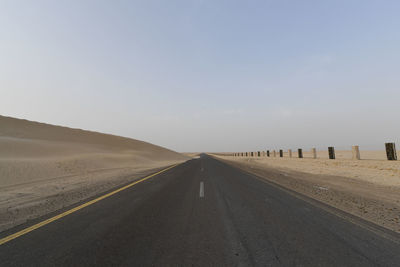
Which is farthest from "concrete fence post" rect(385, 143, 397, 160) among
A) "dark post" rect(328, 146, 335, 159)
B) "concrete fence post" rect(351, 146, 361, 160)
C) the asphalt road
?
the asphalt road

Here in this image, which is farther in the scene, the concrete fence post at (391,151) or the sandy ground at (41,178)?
the concrete fence post at (391,151)

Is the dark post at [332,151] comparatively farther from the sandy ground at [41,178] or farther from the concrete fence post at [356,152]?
the sandy ground at [41,178]

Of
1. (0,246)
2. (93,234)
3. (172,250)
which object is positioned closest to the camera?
(172,250)

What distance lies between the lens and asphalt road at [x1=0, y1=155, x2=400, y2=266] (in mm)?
2438

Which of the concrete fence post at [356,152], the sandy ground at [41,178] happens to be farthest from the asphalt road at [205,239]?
the concrete fence post at [356,152]

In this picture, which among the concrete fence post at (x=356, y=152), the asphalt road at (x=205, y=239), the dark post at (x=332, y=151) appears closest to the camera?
the asphalt road at (x=205, y=239)

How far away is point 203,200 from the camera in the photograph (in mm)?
5648

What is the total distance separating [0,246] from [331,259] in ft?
16.3

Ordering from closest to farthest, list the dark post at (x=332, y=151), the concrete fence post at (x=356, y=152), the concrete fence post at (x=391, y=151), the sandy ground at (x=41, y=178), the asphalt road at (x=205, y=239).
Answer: the asphalt road at (x=205, y=239)
the sandy ground at (x=41, y=178)
the concrete fence post at (x=391, y=151)
the concrete fence post at (x=356, y=152)
the dark post at (x=332, y=151)

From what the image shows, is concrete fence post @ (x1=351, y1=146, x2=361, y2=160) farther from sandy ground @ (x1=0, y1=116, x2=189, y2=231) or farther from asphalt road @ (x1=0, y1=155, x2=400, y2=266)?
sandy ground @ (x1=0, y1=116, x2=189, y2=231)

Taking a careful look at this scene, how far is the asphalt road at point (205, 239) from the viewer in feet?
8.00

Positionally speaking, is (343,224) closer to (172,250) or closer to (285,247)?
(285,247)

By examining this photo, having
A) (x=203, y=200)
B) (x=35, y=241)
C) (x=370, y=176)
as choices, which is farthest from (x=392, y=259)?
(x=370, y=176)

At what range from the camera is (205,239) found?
3.04 metres
